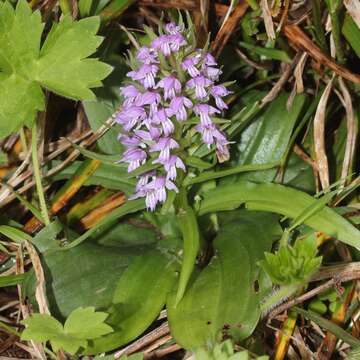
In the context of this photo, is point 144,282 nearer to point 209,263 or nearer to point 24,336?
point 209,263

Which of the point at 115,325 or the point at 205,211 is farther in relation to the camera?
the point at 205,211

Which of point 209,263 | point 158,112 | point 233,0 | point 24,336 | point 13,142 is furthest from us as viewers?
point 13,142

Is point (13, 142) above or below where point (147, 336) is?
above

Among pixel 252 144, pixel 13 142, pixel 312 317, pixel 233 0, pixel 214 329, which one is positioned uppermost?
pixel 233 0

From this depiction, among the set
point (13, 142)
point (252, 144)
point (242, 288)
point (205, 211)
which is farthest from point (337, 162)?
point (13, 142)

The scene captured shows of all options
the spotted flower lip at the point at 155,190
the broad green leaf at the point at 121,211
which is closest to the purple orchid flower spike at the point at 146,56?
the spotted flower lip at the point at 155,190

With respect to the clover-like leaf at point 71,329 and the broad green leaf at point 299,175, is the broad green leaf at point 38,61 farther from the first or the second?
the broad green leaf at point 299,175
